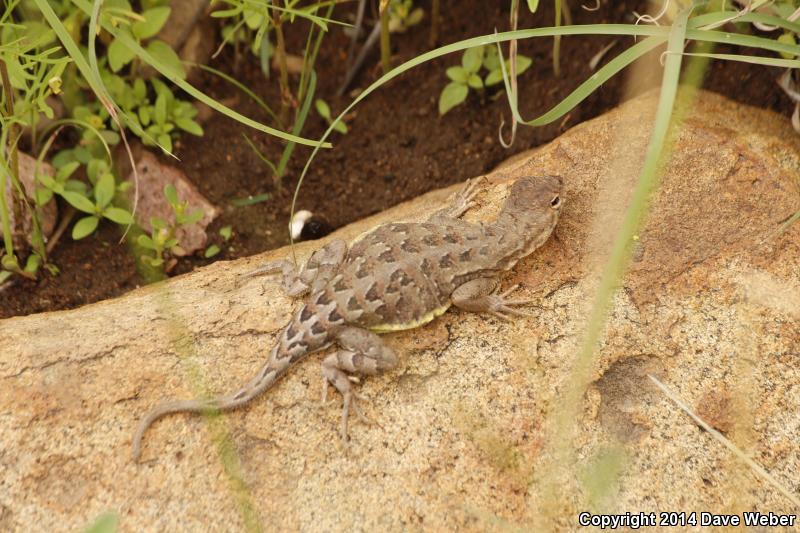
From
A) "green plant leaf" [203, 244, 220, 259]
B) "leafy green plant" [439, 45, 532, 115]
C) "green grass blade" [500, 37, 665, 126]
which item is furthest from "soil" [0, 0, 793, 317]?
"green grass blade" [500, 37, 665, 126]

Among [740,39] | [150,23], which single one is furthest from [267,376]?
[740,39]

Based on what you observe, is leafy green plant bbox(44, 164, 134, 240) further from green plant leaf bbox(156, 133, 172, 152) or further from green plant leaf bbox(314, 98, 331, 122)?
green plant leaf bbox(314, 98, 331, 122)

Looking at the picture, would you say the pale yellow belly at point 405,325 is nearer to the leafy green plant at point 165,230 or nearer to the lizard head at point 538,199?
the lizard head at point 538,199

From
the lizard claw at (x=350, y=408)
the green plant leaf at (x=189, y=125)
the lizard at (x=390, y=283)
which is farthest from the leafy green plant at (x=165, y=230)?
the lizard claw at (x=350, y=408)

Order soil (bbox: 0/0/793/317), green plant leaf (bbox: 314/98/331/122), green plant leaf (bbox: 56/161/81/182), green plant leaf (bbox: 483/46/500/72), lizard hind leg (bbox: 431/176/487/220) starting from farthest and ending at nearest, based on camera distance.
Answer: green plant leaf (bbox: 314/98/331/122), green plant leaf (bbox: 483/46/500/72), soil (bbox: 0/0/793/317), green plant leaf (bbox: 56/161/81/182), lizard hind leg (bbox: 431/176/487/220)

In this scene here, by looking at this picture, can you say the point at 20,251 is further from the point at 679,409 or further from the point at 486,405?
the point at 679,409

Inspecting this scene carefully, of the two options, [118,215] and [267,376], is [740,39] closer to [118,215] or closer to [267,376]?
[267,376]
